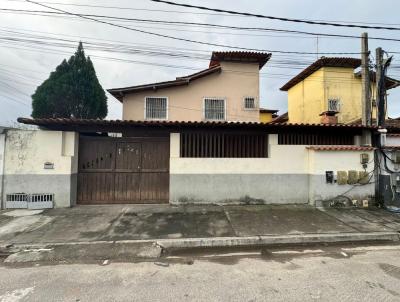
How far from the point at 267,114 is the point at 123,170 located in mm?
15222

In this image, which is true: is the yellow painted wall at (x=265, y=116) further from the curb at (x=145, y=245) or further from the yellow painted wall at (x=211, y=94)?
the curb at (x=145, y=245)

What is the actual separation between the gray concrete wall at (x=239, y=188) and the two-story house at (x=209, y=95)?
17.0 ft

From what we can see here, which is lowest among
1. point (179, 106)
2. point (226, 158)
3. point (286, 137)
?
point (226, 158)

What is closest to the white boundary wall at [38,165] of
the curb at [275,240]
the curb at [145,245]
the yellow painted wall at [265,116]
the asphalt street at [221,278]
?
the curb at [145,245]

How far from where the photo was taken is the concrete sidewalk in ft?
16.2

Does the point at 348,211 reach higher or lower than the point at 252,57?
lower

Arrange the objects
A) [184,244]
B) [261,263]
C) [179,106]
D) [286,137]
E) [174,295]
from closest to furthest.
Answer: [174,295] → [261,263] → [184,244] → [286,137] → [179,106]

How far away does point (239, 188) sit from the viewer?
7824mm

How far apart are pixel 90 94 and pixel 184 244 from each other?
1487 centimetres

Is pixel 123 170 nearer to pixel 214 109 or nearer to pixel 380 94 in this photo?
pixel 214 109

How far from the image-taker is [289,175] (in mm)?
7965

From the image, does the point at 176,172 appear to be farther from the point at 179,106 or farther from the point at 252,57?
the point at 252,57

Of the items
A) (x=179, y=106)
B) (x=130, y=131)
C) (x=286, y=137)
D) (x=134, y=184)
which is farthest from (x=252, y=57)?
(x=134, y=184)

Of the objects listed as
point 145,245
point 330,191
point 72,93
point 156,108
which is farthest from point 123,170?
point 72,93
